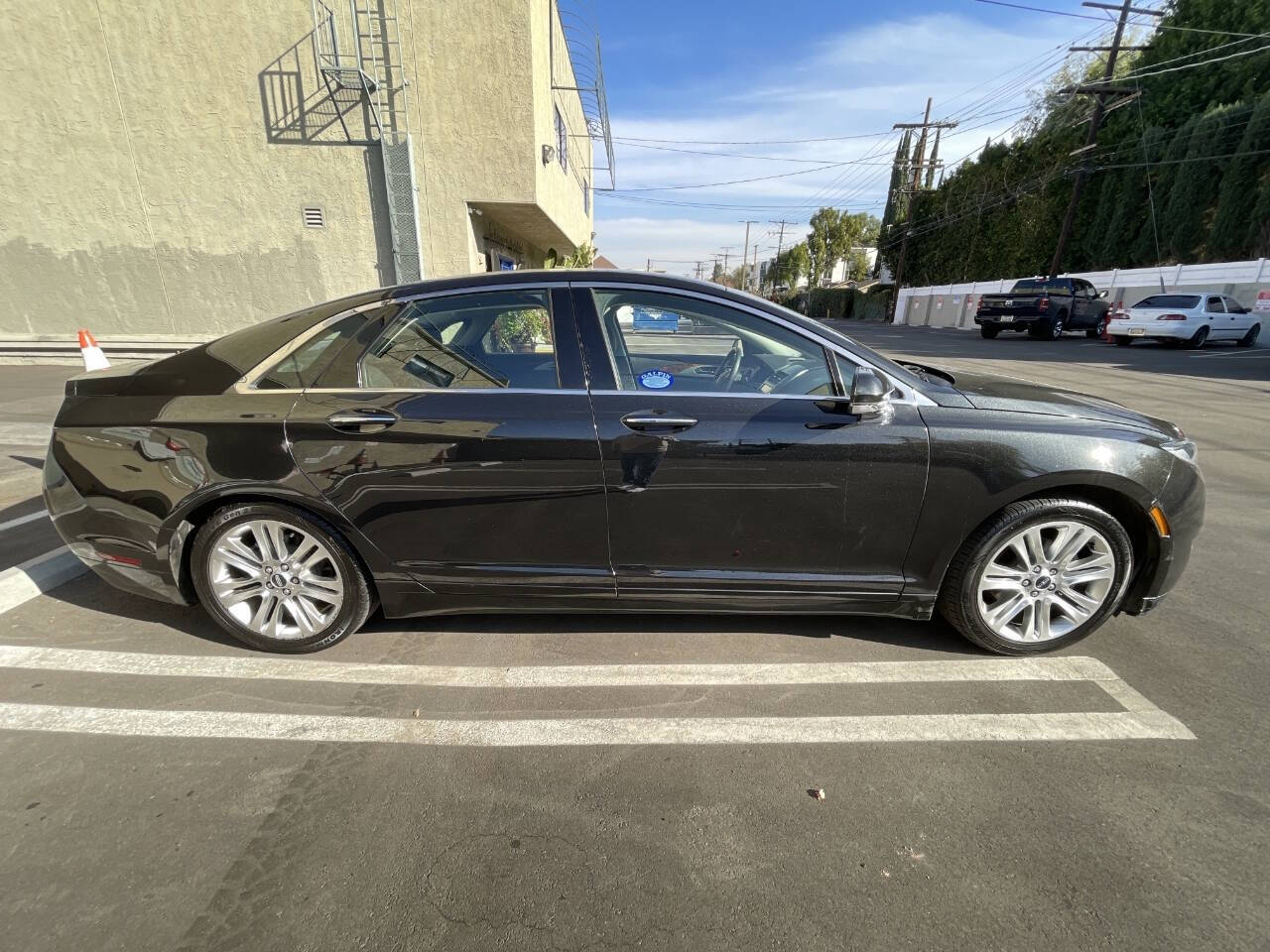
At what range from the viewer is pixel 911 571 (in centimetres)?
255

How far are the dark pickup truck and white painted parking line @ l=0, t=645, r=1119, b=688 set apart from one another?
22811 millimetres

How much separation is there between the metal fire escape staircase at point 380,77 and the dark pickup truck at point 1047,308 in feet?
66.1

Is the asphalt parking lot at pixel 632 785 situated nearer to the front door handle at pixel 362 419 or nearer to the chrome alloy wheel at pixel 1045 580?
the chrome alloy wheel at pixel 1045 580

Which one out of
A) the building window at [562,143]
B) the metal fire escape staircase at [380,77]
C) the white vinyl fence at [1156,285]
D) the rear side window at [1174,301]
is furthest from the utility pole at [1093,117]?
the metal fire escape staircase at [380,77]

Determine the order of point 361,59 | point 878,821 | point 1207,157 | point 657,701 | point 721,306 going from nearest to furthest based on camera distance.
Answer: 1. point 878,821
2. point 657,701
3. point 721,306
4. point 361,59
5. point 1207,157

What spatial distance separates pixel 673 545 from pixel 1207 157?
34.6m

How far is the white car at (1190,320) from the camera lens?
17.3m

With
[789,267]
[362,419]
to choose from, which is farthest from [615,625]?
[789,267]

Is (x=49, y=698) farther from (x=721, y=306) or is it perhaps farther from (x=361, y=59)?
(x=361, y=59)

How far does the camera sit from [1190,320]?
680 inches

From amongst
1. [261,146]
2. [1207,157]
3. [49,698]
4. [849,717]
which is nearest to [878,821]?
Answer: [849,717]

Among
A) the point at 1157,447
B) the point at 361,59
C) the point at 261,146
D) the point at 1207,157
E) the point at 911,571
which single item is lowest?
the point at 911,571

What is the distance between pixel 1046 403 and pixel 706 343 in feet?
5.01

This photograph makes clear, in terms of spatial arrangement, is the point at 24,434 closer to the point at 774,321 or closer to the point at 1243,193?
the point at 774,321
